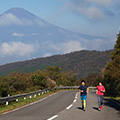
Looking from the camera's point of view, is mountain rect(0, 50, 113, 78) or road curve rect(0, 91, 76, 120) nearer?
road curve rect(0, 91, 76, 120)

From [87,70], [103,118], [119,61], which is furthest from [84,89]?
[87,70]

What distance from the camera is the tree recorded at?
2758 centimetres

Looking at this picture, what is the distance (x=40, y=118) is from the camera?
32.2ft

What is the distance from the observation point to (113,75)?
27250mm

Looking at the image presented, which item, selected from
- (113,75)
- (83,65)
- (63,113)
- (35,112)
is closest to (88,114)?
(63,113)

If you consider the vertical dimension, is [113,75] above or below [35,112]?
above

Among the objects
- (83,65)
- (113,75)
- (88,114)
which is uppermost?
(83,65)

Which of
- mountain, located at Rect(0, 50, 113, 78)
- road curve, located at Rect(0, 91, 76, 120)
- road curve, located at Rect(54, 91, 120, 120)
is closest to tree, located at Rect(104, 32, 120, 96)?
road curve, located at Rect(0, 91, 76, 120)

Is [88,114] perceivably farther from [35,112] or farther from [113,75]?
[113,75]

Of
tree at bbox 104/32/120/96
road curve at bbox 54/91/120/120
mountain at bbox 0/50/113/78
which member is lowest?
road curve at bbox 54/91/120/120

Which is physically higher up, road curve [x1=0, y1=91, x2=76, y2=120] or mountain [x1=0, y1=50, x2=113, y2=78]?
mountain [x1=0, y1=50, x2=113, y2=78]

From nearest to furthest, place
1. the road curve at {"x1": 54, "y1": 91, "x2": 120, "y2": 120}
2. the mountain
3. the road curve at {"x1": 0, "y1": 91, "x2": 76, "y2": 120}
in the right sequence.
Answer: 1. the road curve at {"x1": 54, "y1": 91, "x2": 120, "y2": 120}
2. the road curve at {"x1": 0, "y1": 91, "x2": 76, "y2": 120}
3. the mountain

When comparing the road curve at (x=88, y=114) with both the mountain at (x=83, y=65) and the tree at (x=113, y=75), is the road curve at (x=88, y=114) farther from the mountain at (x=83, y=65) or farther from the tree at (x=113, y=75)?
the mountain at (x=83, y=65)

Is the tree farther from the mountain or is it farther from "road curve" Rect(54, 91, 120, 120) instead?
the mountain
